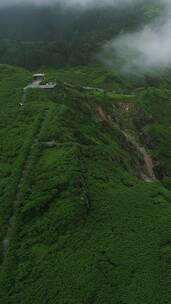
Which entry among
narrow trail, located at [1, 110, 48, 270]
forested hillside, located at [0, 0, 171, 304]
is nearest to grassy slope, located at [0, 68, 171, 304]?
forested hillside, located at [0, 0, 171, 304]

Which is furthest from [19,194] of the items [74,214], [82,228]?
[82,228]

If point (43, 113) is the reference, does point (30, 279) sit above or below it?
below

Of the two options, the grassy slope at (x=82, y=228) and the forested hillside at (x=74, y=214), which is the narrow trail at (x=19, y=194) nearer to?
the forested hillside at (x=74, y=214)

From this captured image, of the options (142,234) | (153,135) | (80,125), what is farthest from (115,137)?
(142,234)

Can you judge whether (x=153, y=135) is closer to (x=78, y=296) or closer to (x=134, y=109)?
(x=134, y=109)

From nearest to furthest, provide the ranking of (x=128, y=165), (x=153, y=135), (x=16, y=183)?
(x=16, y=183)
(x=128, y=165)
(x=153, y=135)

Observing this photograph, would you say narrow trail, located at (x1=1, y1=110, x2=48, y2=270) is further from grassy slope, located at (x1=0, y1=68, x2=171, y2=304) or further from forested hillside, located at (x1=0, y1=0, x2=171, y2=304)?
grassy slope, located at (x1=0, y1=68, x2=171, y2=304)

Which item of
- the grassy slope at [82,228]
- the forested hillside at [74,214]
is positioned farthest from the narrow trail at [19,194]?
the grassy slope at [82,228]

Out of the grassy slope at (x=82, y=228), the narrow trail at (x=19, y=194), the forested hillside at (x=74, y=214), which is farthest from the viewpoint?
the narrow trail at (x=19, y=194)
